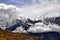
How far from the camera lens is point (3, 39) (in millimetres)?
134250

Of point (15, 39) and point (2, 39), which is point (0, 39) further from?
point (15, 39)

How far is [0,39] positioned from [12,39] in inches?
300

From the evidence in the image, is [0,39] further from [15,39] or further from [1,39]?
[15,39]

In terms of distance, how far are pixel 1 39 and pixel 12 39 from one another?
6993 mm

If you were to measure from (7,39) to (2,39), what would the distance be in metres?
3.14

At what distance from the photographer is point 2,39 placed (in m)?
134

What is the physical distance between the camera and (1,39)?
133m

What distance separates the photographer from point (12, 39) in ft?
443

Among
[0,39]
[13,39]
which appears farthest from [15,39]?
[0,39]

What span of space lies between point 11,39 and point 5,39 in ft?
13.6

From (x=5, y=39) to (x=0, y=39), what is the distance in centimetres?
328

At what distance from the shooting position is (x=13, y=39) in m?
136

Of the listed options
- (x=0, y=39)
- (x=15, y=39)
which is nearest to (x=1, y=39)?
(x=0, y=39)

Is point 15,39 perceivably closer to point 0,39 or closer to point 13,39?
point 13,39
